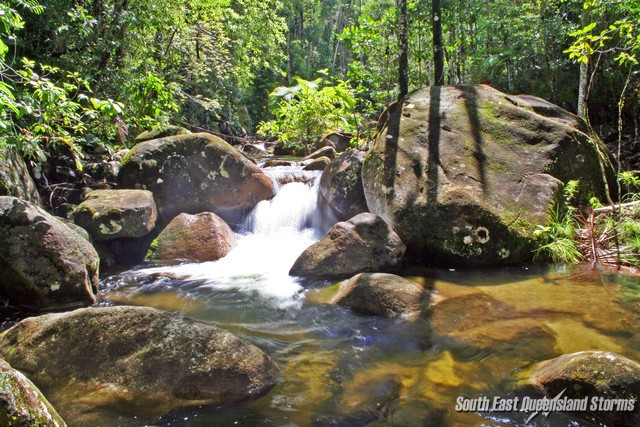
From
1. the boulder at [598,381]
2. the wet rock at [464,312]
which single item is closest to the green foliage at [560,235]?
the wet rock at [464,312]

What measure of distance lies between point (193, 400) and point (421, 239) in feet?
14.1

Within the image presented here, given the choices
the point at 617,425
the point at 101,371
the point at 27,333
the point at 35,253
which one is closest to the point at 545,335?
the point at 617,425

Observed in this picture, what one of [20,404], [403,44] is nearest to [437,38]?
[403,44]

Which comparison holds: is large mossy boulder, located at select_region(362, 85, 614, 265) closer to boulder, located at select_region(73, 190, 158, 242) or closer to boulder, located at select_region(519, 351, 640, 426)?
boulder, located at select_region(519, 351, 640, 426)

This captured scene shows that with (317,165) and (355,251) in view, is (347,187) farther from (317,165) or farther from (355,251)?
(317,165)

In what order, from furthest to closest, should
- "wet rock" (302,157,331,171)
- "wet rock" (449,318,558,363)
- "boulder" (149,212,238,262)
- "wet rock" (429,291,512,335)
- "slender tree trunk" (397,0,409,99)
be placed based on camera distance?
"wet rock" (302,157,331,171)
"slender tree trunk" (397,0,409,99)
"boulder" (149,212,238,262)
"wet rock" (429,291,512,335)
"wet rock" (449,318,558,363)

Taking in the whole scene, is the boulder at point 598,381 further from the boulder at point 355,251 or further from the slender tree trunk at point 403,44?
the slender tree trunk at point 403,44

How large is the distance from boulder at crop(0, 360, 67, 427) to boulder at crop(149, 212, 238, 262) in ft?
17.5

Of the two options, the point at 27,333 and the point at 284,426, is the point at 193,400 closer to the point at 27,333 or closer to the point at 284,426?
the point at 284,426

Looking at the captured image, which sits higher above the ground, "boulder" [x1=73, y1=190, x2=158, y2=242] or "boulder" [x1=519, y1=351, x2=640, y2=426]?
"boulder" [x1=73, y1=190, x2=158, y2=242]

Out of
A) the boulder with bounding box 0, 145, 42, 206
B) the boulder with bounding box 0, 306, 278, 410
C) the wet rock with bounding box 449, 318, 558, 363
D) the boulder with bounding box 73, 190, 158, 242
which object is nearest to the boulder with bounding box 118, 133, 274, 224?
the boulder with bounding box 73, 190, 158, 242

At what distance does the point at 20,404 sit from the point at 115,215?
553 centimetres

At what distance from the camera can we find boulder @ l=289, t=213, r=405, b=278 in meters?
5.79

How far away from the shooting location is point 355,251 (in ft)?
19.1
